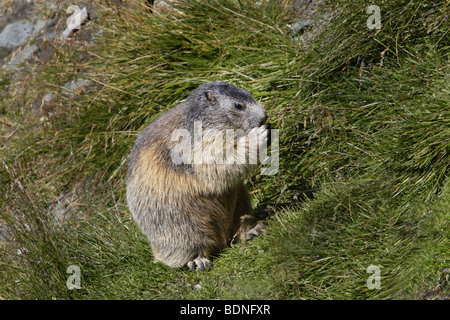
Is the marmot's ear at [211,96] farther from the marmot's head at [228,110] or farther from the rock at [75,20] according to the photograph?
the rock at [75,20]

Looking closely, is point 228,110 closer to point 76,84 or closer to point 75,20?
point 76,84

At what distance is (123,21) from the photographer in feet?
29.7

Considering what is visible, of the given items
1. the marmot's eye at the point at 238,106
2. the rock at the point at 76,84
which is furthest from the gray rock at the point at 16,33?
the marmot's eye at the point at 238,106

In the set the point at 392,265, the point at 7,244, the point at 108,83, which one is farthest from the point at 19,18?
the point at 392,265

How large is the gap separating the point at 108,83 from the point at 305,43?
328cm

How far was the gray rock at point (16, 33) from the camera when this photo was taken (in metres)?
11.4

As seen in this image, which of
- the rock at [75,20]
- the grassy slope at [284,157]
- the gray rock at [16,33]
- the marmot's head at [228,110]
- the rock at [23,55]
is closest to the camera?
the grassy slope at [284,157]

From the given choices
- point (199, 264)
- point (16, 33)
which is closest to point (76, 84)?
point (16, 33)

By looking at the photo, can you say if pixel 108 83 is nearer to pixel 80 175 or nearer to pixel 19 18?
pixel 80 175

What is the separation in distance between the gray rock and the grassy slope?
8.91ft

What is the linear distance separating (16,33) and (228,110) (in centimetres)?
752

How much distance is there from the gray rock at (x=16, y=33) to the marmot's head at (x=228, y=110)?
22.6ft

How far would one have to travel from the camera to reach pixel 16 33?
11516mm

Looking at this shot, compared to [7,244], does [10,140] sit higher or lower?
higher
